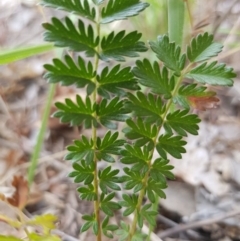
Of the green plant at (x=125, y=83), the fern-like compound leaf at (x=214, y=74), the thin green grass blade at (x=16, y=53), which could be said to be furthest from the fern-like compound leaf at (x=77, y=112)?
the thin green grass blade at (x=16, y=53)

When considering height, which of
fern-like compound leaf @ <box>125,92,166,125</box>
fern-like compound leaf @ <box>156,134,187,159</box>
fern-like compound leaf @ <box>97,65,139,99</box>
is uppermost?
fern-like compound leaf @ <box>97,65,139,99</box>

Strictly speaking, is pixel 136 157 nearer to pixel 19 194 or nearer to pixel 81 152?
pixel 81 152

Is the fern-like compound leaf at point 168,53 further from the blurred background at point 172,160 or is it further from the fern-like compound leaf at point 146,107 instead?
the blurred background at point 172,160

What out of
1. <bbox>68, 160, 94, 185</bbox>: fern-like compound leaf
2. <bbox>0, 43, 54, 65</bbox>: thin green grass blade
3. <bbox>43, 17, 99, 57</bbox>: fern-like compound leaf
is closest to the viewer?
<bbox>43, 17, 99, 57</bbox>: fern-like compound leaf

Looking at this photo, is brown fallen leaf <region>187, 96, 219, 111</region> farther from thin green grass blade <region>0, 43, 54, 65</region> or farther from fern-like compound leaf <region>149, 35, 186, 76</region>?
thin green grass blade <region>0, 43, 54, 65</region>

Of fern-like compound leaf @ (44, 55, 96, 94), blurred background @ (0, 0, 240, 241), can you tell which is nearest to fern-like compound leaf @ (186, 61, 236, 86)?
fern-like compound leaf @ (44, 55, 96, 94)

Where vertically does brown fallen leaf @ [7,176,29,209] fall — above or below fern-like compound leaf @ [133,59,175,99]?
below

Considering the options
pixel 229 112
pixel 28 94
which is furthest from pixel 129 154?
pixel 28 94

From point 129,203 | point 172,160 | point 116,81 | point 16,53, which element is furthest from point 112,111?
point 172,160
